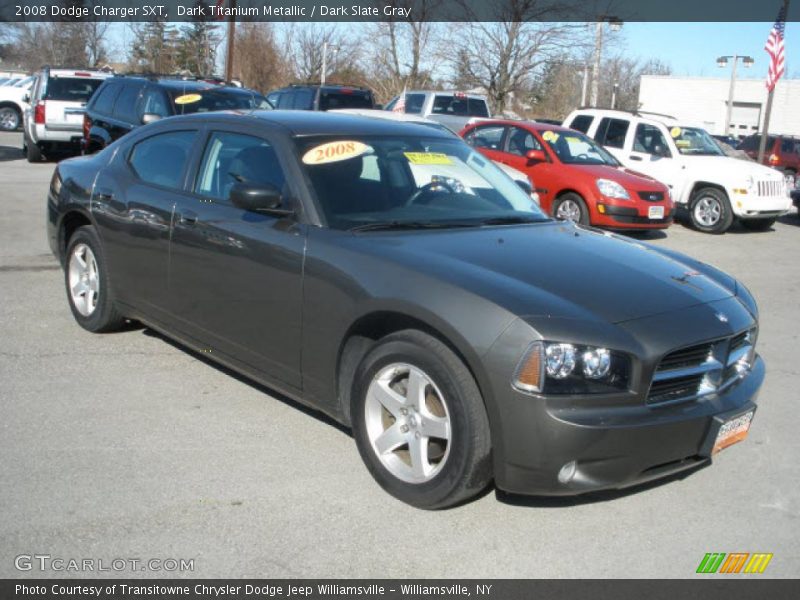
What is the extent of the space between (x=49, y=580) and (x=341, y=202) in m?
2.20

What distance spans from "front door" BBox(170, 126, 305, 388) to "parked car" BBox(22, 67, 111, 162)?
47.0ft

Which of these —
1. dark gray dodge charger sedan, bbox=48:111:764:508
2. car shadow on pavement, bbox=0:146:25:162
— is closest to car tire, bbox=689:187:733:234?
dark gray dodge charger sedan, bbox=48:111:764:508

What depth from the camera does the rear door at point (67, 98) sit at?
17969 millimetres

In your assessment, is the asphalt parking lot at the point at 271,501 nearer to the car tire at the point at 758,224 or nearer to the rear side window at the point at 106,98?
the rear side window at the point at 106,98

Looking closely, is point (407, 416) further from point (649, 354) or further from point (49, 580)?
point (49, 580)

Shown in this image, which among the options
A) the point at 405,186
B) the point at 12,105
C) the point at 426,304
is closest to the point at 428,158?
the point at 405,186

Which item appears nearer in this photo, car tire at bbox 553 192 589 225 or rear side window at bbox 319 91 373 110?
car tire at bbox 553 192 589 225

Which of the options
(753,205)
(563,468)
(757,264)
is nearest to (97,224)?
(563,468)

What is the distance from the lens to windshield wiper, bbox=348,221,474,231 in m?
4.23

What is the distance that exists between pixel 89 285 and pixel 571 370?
4.03 metres

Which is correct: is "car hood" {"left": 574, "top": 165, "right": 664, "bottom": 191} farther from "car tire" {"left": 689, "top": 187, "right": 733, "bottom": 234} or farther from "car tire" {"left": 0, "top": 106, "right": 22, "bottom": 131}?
"car tire" {"left": 0, "top": 106, "right": 22, "bottom": 131}

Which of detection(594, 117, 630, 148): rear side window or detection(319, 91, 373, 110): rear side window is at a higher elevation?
detection(319, 91, 373, 110): rear side window

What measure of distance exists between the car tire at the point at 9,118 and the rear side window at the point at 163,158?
85.7ft

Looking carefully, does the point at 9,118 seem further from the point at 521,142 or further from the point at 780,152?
the point at 780,152
